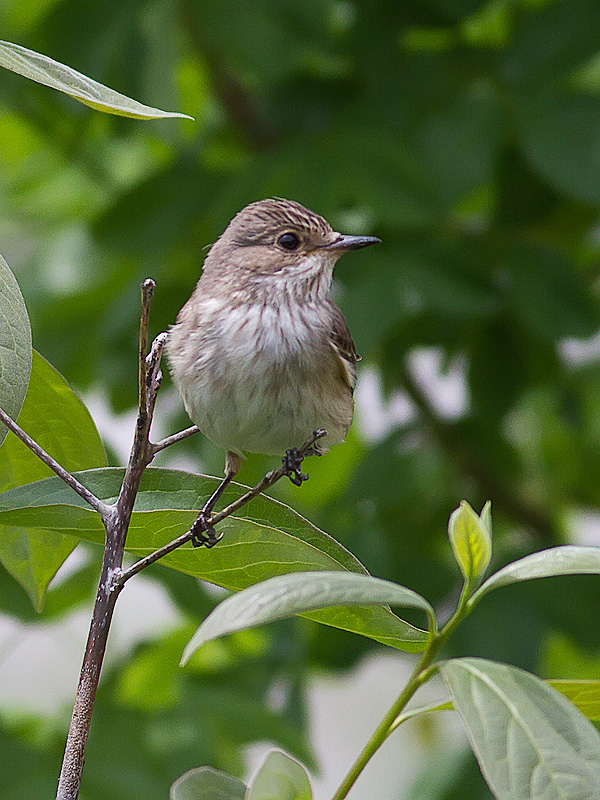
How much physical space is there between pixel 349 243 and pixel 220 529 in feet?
1.21

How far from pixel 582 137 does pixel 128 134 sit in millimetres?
630

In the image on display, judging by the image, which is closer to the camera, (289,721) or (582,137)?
(582,137)

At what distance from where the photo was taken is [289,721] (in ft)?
4.72

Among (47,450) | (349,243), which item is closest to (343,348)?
(349,243)

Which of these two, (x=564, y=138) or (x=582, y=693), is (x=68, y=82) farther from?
(x=564, y=138)

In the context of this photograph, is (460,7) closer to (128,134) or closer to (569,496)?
(128,134)

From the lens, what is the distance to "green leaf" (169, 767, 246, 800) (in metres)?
0.44

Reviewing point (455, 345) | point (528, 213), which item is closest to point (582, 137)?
point (528, 213)

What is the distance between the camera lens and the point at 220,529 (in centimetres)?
49

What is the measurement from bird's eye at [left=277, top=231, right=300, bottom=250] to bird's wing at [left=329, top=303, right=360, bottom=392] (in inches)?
2.9

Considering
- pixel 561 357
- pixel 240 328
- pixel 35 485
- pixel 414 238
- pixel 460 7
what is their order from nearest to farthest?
pixel 35 485, pixel 240 328, pixel 460 7, pixel 414 238, pixel 561 357

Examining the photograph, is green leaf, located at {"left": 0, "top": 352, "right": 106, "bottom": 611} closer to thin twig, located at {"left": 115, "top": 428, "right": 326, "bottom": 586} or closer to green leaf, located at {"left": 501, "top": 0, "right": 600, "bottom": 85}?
thin twig, located at {"left": 115, "top": 428, "right": 326, "bottom": 586}

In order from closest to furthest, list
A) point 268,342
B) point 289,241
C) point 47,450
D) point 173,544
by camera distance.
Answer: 1. point 173,544
2. point 47,450
3. point 268,342
4. point 289,241

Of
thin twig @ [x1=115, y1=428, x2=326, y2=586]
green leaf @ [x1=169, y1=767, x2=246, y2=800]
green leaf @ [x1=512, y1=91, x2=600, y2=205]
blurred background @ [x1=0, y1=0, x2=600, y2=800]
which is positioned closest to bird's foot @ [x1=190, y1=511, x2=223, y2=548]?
thin twig @ [x1=115, y1=428, x2=326, y2=586]
